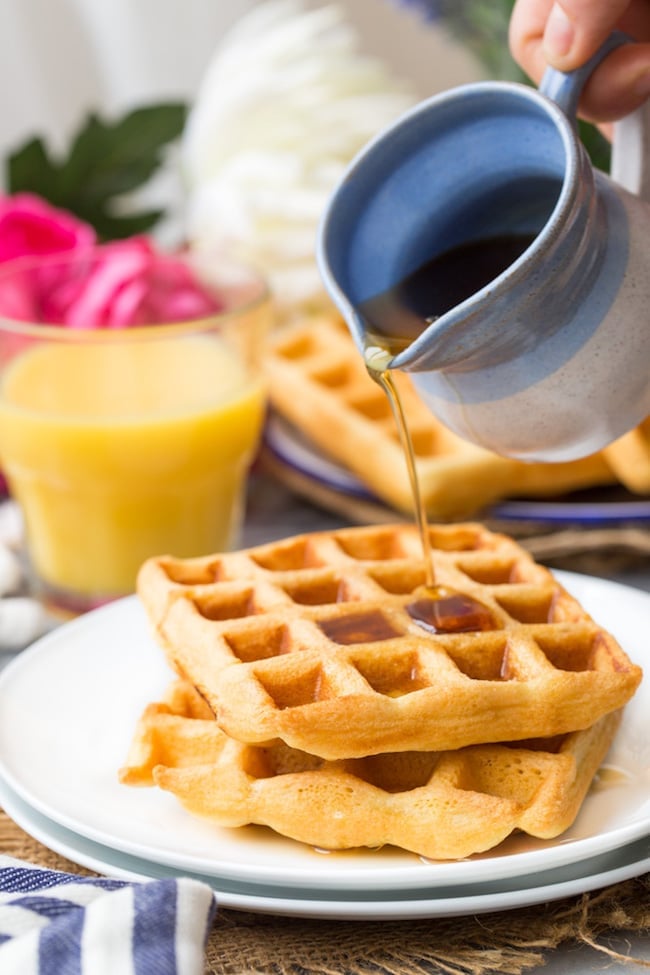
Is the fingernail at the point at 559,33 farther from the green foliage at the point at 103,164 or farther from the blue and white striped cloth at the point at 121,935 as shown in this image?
the green foliage at the point at 103,164

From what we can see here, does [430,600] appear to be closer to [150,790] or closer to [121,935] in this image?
[150,790]

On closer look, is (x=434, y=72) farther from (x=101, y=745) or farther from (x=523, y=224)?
(x=101, y=745)

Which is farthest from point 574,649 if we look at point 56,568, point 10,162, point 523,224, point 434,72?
point 434,72

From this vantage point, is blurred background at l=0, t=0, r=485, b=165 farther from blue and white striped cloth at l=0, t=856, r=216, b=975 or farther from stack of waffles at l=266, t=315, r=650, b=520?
blue and white striped cloth at l=0, t=856, r=216, b=975

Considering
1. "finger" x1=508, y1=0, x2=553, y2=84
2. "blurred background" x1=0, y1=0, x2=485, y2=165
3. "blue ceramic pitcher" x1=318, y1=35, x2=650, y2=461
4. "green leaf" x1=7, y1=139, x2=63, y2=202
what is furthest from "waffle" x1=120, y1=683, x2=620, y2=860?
"blurred background" x1=0, y1=0, x2=485, y2=165

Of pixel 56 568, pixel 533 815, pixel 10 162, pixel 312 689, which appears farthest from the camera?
pixel 10 162

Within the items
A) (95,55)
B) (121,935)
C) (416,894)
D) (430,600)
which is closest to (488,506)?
(430,600)
